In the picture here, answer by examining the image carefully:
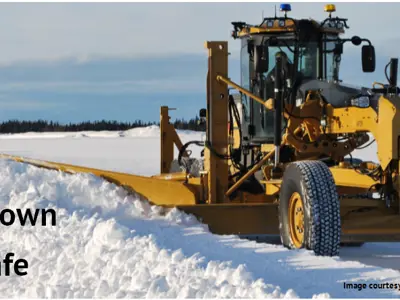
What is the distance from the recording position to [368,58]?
385 inches

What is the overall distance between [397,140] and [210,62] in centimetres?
280

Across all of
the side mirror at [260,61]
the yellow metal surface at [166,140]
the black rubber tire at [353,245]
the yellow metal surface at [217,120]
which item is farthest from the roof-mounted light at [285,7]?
the yellow metal surface at [166,140]

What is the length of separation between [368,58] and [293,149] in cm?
147

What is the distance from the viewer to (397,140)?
7848 millimetres

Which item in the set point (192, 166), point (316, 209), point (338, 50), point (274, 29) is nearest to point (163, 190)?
point (192, 166)

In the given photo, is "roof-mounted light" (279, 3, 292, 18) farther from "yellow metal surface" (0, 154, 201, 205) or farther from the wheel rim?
the wheel rim

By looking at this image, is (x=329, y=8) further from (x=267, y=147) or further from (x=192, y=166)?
(x=192, y=166)

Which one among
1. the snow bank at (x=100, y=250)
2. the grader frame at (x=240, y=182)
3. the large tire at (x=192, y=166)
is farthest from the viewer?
the large tire at (x=192, y=166)

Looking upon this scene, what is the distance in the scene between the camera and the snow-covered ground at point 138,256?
219 inches

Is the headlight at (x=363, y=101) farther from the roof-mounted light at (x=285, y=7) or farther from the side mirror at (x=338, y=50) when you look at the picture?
the roof-mounted light at (x=285, y=7)

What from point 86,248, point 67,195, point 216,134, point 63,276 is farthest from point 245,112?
point 63,276

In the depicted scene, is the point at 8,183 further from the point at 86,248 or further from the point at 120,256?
the point at 120,256

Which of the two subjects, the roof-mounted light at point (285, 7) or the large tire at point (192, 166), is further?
the large tire at point (192, 166)

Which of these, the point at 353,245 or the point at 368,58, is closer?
the point at 368,58
